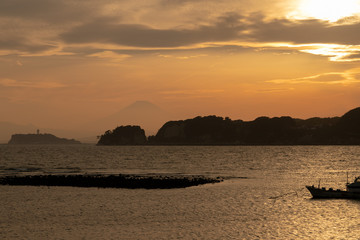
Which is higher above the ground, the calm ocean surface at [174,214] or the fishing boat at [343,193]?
the fishing boat at [343,193]

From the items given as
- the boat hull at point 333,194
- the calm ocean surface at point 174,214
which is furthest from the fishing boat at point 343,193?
the calm ocean surface at point 174,214

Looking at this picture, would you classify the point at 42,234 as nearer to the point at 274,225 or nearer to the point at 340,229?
the point at 274,225

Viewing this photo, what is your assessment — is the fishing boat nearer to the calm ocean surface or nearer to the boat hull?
the boat hull

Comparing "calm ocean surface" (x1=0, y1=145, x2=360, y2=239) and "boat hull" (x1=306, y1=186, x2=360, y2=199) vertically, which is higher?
"boat hull" (x1=306, y1=186, x2=360, y2=199)

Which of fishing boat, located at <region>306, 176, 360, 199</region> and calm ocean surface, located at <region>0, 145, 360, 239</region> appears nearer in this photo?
calm ocean surface, located at <region>0, 145, 360, 239</region>

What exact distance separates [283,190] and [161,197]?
66.3 ft

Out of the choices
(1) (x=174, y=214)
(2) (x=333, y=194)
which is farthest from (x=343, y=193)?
(1) (x=174, y=214)

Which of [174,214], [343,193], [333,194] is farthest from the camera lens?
[333,194]

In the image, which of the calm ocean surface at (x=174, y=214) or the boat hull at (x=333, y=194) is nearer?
the calm ocean surface at (x=174, y=214)

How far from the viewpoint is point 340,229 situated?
40.4m

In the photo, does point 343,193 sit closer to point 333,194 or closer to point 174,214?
point 333,194

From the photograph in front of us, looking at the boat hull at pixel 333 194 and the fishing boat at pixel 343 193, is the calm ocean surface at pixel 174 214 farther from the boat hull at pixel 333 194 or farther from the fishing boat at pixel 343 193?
the fishing boat at pixel 343 193

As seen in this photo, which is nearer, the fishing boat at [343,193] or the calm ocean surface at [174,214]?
the calm ocean surface at [174,214]

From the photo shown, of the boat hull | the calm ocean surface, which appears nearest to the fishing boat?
the boat hull
